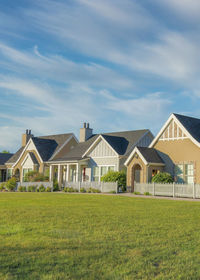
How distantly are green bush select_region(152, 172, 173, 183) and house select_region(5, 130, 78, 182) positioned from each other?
750 inches

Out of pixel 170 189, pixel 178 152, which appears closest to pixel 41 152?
pixel 178 152

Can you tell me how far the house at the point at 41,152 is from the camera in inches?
1763

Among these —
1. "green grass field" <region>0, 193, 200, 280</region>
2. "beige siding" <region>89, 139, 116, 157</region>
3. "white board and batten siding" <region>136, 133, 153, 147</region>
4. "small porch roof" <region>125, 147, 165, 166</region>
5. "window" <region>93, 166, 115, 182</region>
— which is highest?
"white board and batten siding" <region>136, 133, 153, 147</region>

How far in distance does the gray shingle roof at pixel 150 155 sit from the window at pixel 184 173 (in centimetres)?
185

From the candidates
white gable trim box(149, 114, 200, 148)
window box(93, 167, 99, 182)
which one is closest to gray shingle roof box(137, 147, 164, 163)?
white gable trim box(149, 114, 200, 148)

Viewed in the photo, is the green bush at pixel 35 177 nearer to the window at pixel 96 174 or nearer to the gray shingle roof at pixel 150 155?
the window at pixel 96 174

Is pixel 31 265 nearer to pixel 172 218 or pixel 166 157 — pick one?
pixel 172 218

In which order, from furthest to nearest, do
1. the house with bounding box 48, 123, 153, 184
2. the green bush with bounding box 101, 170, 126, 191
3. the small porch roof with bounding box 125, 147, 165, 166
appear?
the house with bounding box 48, 123, 153, 184, the green bush with bounding box 101, 170, 126, 191, the small porch roof with bounding box 125, 147, 165, 166

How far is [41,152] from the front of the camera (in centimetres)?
4506

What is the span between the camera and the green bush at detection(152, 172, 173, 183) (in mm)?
28219

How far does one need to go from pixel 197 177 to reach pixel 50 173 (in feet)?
64.3

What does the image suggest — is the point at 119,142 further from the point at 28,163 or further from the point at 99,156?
the point at 28,163

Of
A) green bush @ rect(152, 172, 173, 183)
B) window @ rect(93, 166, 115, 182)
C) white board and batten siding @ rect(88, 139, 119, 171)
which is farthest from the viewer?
window @ rect(93, 166, 115, 182)

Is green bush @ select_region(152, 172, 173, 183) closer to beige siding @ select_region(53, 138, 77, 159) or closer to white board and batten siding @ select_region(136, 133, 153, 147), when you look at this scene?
white board and batten siding @ select_region(136, 133, 153, 147)
